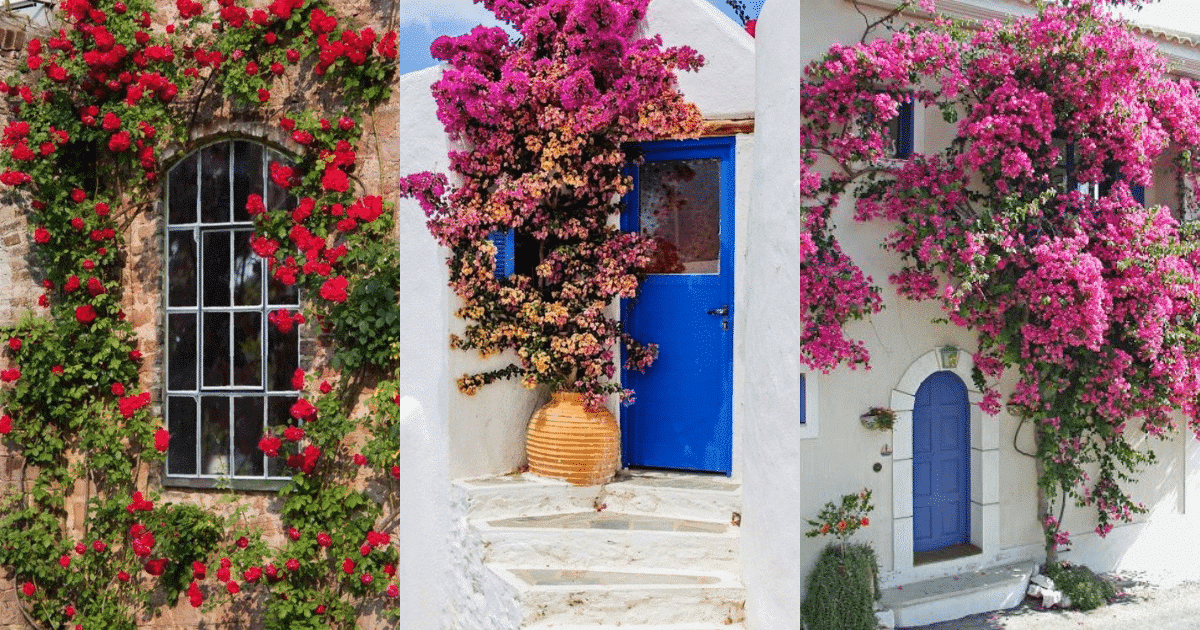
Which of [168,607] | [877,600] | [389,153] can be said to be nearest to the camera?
[389,153]

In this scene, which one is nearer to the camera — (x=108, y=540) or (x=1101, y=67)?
(x=108, y=540)

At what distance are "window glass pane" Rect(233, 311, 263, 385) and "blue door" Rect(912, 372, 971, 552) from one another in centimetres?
549

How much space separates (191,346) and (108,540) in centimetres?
156

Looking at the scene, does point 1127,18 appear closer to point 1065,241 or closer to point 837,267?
point 1065,241

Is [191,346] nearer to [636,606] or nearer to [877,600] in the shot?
[636,606]

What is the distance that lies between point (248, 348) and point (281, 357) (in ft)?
0.88

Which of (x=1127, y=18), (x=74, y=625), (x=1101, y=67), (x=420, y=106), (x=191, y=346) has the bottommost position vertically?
(x=74, y=625)

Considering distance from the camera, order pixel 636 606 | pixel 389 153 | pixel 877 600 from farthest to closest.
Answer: pixel 877 600, pixel 389 153, pixel 636 606

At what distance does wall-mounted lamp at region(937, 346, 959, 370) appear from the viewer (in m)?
7.04

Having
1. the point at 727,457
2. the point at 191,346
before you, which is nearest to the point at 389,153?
the point at 191,346

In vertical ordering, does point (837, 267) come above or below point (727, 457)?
above

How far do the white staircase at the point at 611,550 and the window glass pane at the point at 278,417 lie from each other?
194 centimetres

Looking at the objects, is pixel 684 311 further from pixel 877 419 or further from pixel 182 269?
pixel 182 269

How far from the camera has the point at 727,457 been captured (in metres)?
4.58
